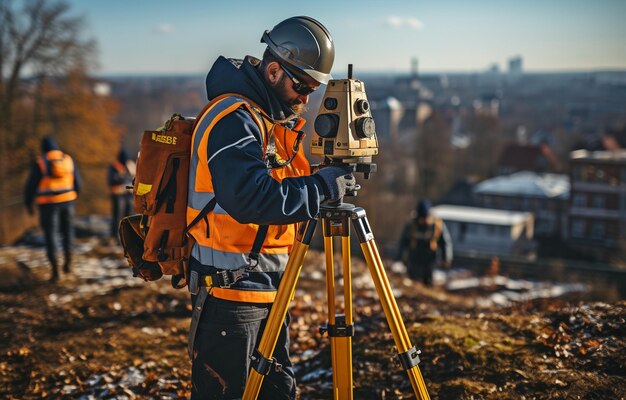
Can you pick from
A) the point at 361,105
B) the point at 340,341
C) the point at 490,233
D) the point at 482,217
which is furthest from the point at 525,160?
the point at 361,105

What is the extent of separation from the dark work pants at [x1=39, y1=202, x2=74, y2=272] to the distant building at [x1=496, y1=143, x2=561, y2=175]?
53385mm

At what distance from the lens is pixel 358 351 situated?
5.08 meters

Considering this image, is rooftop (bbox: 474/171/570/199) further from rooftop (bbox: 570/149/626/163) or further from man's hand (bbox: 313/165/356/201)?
man's hand (bbox: 313/165/356/201)

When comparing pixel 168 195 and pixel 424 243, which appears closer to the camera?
pixel 168 195

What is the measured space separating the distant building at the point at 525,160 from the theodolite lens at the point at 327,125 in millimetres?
57578

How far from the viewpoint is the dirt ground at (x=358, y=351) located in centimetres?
420

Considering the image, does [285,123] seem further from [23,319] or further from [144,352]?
[23,319]

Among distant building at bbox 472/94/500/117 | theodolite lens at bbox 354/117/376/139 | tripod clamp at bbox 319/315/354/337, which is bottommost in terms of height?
tripod clamp at bbox 319/315/354/337

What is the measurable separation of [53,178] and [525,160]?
53.9m

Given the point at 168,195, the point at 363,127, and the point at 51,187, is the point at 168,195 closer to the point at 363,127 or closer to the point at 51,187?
the point at 363,127

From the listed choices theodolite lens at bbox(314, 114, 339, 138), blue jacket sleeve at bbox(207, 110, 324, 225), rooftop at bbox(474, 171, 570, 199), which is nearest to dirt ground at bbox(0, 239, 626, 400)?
blue jacket sleeve at bbox(207, 110, 324, 225)

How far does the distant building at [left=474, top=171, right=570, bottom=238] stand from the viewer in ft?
148

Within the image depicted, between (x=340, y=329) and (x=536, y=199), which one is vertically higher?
(x=340, y=329)

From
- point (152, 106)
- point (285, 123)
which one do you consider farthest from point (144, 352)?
point (152, 106)
